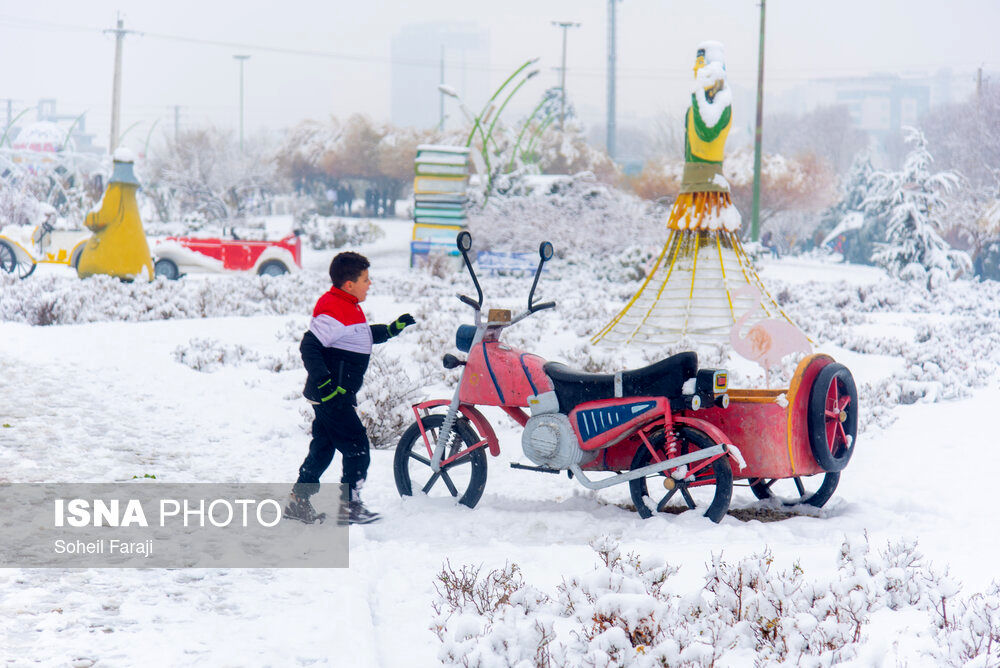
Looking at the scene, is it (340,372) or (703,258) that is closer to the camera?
(340,372)

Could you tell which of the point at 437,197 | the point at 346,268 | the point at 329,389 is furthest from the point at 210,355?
the point at 437,197

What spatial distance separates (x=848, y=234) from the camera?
3916 cm

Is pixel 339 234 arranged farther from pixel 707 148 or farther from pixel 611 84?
pixel 611 84

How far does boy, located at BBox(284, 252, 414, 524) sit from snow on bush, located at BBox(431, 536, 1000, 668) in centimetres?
151

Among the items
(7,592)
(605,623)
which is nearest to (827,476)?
(605,623)

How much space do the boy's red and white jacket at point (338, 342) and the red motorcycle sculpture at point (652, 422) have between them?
0.51m

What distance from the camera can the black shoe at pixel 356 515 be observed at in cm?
513

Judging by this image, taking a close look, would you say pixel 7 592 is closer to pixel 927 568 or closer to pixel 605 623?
pixel 605 623

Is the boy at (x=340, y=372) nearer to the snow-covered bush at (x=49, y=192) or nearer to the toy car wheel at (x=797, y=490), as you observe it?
the toy car wheel at (x=797, y=490)

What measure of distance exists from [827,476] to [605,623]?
2375 millimetres

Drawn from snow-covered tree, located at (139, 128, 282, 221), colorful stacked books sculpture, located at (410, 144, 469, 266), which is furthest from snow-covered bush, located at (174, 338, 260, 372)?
snow-covered tree, located at (139, 128, 282, 221)

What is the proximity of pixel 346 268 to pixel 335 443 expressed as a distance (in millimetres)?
964

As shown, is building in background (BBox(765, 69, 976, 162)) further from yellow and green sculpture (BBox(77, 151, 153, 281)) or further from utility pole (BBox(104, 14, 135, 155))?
yellow and green sculpture (BBox(77, 151, 153, 281))

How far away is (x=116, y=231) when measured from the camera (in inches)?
672
